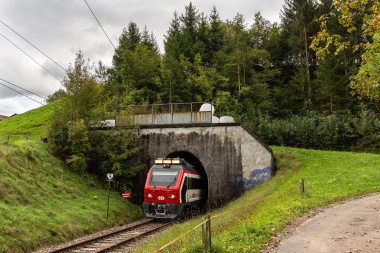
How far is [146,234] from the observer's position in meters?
15.4

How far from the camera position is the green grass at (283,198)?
30.0 ft

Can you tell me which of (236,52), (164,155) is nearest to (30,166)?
(164,155)

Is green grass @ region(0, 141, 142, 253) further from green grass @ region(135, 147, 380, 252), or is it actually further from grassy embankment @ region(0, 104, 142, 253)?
green grass @ region(135, 147, 380, 252)

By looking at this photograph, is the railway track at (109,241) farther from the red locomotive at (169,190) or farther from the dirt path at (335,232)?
A: the dirt path at (335,232)

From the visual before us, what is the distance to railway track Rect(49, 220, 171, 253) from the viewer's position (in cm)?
1215

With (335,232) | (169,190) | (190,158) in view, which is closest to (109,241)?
(169,190)

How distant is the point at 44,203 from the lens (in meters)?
16.0

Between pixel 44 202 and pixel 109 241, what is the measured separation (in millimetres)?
4547

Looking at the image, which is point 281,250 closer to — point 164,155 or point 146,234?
point 146,234

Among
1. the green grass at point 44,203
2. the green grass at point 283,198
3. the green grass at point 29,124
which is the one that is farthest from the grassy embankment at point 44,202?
the green grass at point 29,124

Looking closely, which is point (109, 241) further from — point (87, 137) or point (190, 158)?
point (190, 158)

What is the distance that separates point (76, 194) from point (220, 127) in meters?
10.9

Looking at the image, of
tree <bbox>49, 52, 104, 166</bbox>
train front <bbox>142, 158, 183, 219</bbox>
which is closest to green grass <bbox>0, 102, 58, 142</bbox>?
tree <bbox>49, 52, 104, 166</bbox>

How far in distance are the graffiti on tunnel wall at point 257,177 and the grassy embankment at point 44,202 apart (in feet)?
25.1
